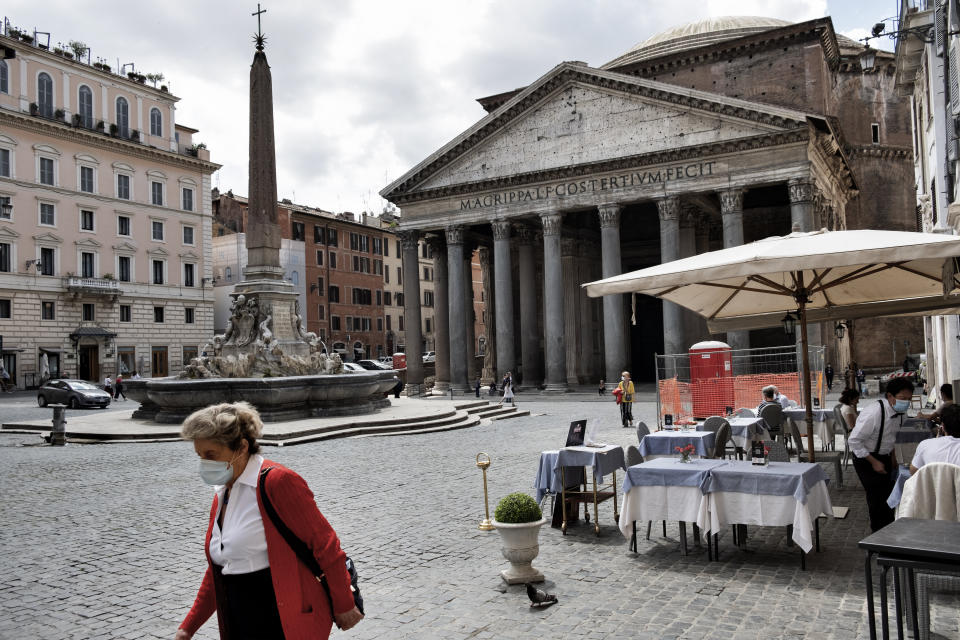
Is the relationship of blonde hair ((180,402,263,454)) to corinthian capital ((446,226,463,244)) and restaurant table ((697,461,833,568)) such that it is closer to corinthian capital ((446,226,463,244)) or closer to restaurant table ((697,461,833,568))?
restaurant table ((697,461,833,568))

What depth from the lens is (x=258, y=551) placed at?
9.27 ft

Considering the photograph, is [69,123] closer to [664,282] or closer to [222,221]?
[222,221]

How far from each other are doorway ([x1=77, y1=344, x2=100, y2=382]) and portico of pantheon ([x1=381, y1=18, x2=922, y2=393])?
56.0ft

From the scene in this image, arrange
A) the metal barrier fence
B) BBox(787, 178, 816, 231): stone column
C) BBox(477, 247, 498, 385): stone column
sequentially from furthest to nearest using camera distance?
BBox(477, 247, 498, 385): stone column < BBox(787, 178, 816, 231): stone column < the metal barrier fence

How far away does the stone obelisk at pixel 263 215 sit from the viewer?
16547 mm

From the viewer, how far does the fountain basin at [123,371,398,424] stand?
15688 mm

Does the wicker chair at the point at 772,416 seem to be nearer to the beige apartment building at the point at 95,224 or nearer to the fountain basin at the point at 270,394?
the fountain basin at the point at 270,394

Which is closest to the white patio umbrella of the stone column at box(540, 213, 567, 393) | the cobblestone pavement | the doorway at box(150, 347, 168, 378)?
the cobblestone pavement

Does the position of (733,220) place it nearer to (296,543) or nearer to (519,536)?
(519,536)

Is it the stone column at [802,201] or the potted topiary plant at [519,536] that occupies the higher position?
the stone column at [802,201]

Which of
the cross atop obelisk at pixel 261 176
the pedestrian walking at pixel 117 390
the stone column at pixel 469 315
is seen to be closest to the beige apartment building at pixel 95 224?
the pedestrian walking at pixel 117 390

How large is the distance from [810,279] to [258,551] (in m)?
7.63

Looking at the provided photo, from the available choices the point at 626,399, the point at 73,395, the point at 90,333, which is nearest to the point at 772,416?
the point at 626,399

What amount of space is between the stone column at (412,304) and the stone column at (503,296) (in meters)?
4.15
